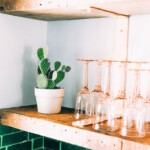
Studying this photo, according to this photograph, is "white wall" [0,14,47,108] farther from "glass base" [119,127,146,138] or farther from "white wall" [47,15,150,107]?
"glass base" [119,127,146,138]

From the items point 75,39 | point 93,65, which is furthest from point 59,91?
point 75,39

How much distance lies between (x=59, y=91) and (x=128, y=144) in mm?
596

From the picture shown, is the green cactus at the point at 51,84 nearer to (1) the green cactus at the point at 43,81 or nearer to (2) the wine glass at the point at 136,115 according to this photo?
(1) the green cactus at the point at 43,81

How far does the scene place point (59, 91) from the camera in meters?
1.61

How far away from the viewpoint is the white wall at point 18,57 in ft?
5.57

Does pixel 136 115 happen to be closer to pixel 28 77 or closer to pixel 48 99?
pixel 48 99

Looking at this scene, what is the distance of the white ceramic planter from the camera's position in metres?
1.59

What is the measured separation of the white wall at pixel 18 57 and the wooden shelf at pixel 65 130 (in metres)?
0.10

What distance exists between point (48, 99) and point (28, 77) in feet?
1.04

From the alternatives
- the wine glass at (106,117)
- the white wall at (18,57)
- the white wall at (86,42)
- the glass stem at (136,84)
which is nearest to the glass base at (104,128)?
the wine glass at (106,117)

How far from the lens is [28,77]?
185 centimetres

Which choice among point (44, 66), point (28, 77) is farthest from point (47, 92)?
point (28, 77)

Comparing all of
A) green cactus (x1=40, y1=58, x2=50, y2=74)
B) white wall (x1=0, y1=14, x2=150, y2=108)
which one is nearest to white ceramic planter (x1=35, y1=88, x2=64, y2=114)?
green cactus (x1=40, y1=58, x2=50, y2=74)

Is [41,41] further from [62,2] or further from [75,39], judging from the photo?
[62,2]
